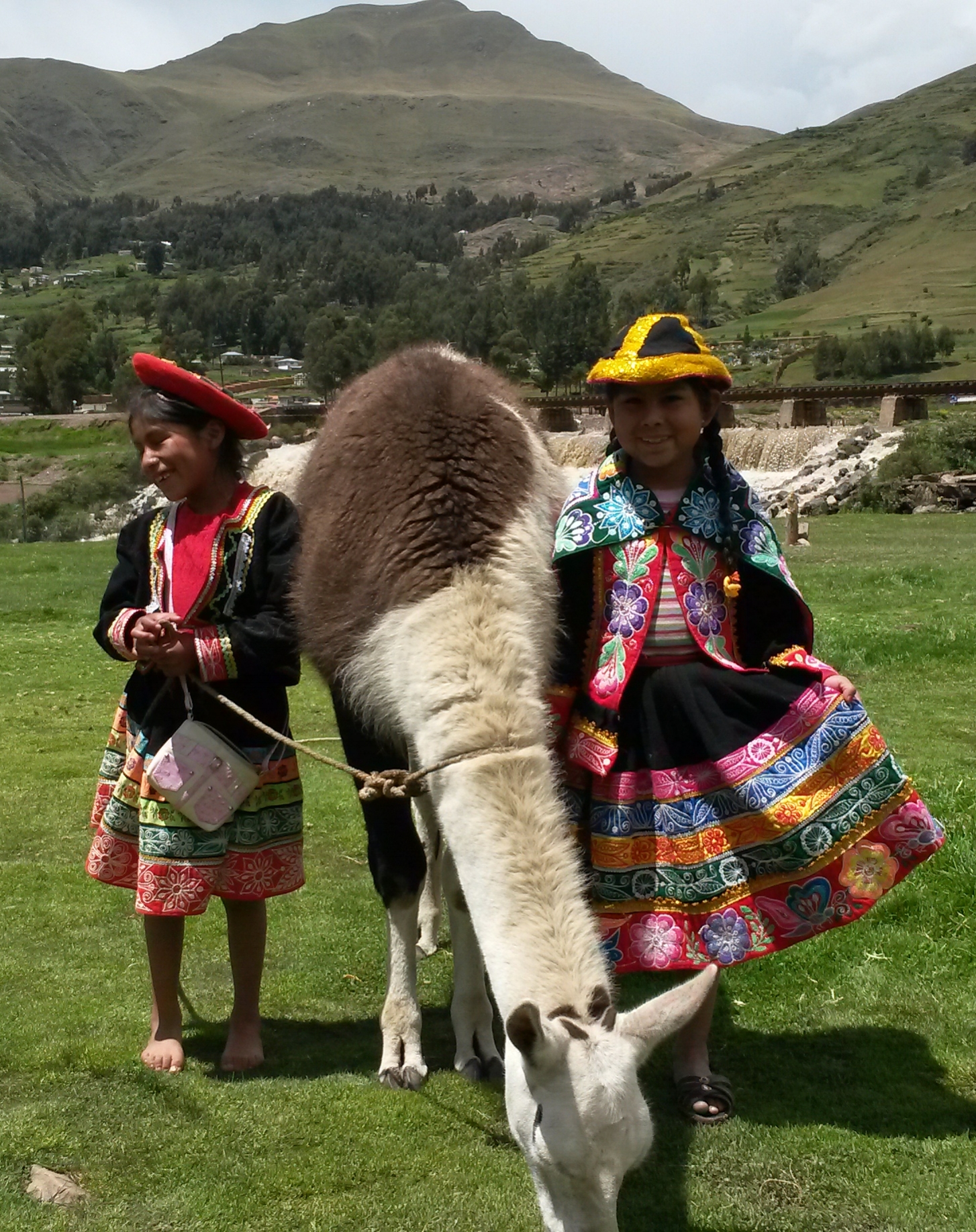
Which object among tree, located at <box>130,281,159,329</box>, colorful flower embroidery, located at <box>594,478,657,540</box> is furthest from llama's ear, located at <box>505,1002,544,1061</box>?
tree, located at <box>130,281,159,329</box>

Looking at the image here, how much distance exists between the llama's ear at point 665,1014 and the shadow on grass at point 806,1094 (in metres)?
0.73

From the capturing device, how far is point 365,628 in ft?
11.7

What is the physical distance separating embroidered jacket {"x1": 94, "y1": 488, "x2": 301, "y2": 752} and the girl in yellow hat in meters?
0.86

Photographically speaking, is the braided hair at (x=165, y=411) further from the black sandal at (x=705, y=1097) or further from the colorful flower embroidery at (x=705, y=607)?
the black sandal at (x=705, y=1097)

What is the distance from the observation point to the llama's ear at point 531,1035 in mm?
2443

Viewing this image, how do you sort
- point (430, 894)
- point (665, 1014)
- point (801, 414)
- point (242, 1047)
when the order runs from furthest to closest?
point (801, 414) < point (430, 894) < point (242, 1047) < point (665, 1014)

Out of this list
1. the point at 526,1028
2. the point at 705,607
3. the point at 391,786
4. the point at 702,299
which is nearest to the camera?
the point at 526,1028

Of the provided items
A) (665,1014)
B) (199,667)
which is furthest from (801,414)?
(665,1014)

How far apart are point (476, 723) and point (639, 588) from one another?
0.75m

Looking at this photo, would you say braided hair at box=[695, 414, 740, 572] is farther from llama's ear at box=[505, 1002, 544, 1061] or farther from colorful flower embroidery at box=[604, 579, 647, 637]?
llama's ear at box=[505, 1002, 544, 1061]

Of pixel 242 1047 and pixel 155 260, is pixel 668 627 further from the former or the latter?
pixel 155 260

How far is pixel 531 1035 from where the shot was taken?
97.6 inches

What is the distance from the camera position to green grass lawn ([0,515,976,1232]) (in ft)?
10.3

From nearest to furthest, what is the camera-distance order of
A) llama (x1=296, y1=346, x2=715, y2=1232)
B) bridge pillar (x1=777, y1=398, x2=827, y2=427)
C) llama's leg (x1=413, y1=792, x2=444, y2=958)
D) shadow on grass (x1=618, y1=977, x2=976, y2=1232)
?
llama (x1=296, y1=346, x2=715, y2=1232)
shadow on grass (x1=618, y1=977, x2=976, y2=1232)
llama's leg (x1=413, y1=792, x2=444, y2=958)
bridge pillar (x1=777, y1=398, x2=827, y2=427)
